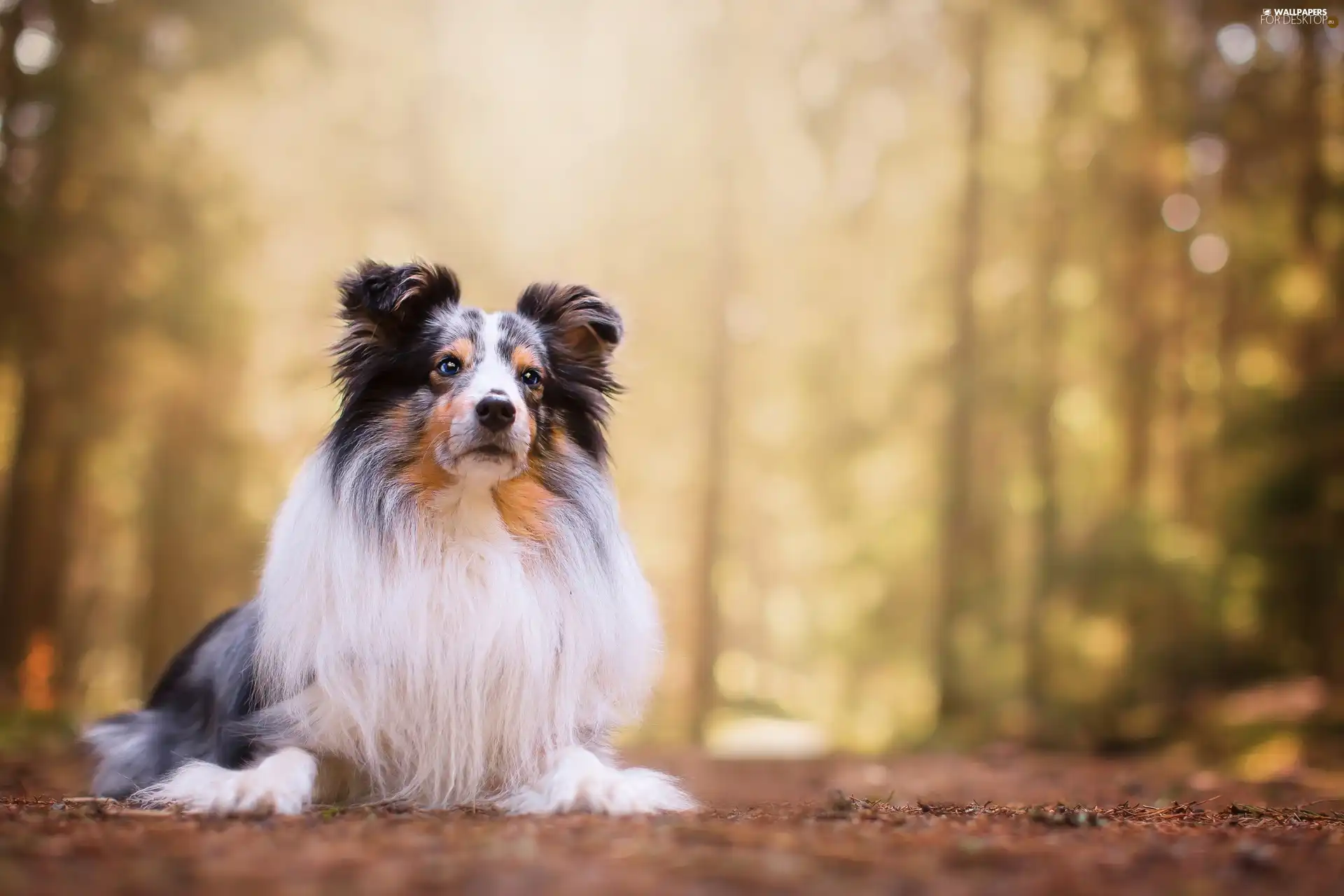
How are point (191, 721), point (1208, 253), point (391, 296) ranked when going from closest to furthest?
point (391, 296) → point (191, 721) → point (1208, 253)

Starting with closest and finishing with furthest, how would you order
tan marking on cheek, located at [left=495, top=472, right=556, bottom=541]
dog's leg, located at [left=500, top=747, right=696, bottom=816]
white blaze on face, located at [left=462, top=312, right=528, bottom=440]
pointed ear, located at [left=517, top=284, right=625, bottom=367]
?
dog's leg, located at [left=500, top=747, right=696, bottom=816] → white blaze on face, located at [left=462, top=312, right=528, bottom=440] → tan marking on cheek, located at [left=495, top=472, right=556, bottom=541] → pointed ear, located at [left=517, top=284, right=625, bottom=367]

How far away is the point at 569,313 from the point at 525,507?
2.96ft

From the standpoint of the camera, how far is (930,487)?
488 inches

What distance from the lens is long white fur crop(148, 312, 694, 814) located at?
3.82 m

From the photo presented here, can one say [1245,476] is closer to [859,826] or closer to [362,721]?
[859,826]

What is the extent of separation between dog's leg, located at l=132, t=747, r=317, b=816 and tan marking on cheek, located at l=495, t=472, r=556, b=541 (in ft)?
3.36

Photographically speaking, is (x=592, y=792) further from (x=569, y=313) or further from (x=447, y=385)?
(x=569, y=313)

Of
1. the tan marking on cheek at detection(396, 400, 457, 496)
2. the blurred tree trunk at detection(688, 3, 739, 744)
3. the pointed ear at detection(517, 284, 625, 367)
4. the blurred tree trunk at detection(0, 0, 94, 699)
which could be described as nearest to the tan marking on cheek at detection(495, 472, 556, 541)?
the tan marking on cheek at detection(396, 400, 457, 496)

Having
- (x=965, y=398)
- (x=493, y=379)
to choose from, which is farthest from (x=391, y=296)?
(x=965, y=398)

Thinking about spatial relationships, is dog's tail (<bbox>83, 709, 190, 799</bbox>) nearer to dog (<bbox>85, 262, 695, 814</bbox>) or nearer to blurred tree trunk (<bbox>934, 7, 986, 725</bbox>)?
dog (<bbox>85, 262, 695, 814</bbox>)

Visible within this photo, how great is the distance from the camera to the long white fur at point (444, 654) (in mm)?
3820

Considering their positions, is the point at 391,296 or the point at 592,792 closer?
the point at 592,792

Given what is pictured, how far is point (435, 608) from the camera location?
3930mm

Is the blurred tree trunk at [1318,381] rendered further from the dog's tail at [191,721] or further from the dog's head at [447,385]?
the dog's tail at [191,721]
